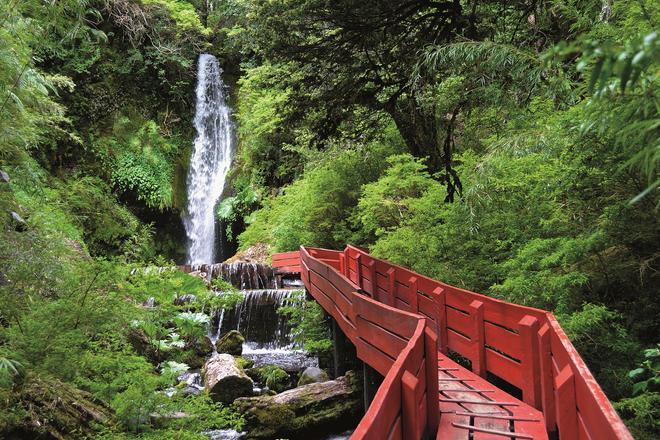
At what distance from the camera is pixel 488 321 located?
5.04 m

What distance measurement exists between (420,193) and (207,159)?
1532cm

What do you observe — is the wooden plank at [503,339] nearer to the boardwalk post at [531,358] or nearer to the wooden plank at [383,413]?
the boardwalk post at [531,358]

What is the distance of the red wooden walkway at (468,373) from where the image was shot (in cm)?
267

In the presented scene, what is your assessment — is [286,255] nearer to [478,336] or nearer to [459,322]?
[459,322]

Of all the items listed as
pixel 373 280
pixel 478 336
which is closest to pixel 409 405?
pixel 478 336

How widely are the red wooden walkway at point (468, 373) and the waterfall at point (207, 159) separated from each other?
54.8 feet

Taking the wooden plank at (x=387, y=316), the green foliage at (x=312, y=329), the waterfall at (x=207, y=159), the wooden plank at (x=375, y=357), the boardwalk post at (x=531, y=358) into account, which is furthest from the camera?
the waterfall at (x=207, y=159)

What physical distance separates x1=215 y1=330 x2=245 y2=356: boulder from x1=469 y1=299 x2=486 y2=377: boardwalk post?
7.27 metres

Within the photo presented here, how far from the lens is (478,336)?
A: 517 cm

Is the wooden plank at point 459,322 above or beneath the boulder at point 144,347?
above

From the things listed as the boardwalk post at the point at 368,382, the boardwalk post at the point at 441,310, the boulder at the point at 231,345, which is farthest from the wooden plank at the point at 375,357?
the boulder at the point at 231,345

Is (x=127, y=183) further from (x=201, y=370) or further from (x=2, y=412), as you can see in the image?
(x=2, y=412)

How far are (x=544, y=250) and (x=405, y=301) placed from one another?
2149 mm

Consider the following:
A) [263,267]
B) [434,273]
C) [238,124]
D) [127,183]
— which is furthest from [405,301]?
[238,124]
